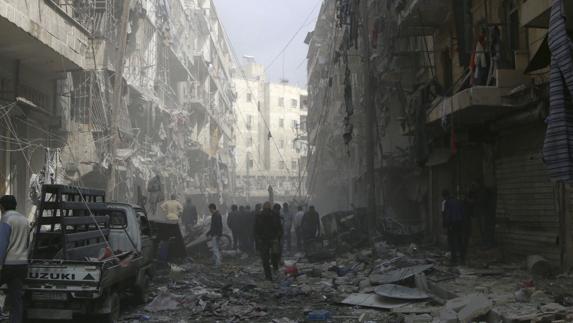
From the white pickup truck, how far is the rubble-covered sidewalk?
0.82 metres

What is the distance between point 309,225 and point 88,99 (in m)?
8.84

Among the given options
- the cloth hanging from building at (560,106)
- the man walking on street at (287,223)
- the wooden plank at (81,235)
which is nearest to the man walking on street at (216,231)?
the man walking on street at (287,223)

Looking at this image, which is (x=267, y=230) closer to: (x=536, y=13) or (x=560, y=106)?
(x=536, y=13)

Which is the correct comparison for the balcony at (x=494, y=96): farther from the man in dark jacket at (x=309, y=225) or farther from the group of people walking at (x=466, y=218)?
the man in dark jacket at (x=309, y=225)

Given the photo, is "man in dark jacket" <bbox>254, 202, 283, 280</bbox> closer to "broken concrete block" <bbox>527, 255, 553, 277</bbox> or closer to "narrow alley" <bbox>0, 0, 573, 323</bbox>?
"narrow alley" <bbox>0, 0, 573, 323</bbox>

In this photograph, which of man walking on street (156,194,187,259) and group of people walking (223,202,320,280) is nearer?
group of people walking (223,202,320,280)

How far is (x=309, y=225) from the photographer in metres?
18.0

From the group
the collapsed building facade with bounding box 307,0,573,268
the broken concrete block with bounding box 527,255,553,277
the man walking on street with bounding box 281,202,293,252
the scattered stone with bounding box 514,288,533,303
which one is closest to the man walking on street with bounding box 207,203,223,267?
the man walking on street with bounding box 281,202,293,252

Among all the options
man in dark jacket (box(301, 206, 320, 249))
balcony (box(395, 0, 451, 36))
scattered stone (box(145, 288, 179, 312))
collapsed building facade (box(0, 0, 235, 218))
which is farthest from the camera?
man in dark jacket (box(301, 206, 320, 249))

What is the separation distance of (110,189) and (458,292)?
10.9 m

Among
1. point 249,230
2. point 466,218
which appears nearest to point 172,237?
point 249,230

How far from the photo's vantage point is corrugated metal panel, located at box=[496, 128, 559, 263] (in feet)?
37.0

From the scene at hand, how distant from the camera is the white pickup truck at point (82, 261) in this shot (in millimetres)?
6887

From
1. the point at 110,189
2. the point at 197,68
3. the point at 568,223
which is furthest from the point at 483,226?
the point at 197,68
